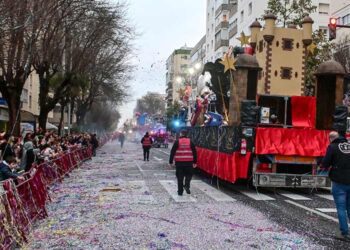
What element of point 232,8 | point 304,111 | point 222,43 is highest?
point 232,8

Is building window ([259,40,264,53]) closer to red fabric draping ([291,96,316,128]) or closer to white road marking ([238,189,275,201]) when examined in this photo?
red fabric draping ([291,96,316,128])

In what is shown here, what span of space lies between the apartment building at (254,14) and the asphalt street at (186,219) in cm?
3934

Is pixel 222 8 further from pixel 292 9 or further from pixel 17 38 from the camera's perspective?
pixel 17 38

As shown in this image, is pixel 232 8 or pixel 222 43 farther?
pixel 222 43

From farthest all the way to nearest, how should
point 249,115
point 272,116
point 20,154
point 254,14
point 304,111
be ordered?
1. point 254,14
2. point 20,154
3. point 272,116
4. point 304,111
5. point 249,115

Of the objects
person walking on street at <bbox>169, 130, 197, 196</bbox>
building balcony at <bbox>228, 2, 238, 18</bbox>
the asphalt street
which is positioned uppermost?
building balcony at <bbox>228, 2, 238, 18</bbox>

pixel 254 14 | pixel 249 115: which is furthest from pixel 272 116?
pixel 254 14

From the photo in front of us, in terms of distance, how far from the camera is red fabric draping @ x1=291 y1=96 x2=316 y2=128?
50.9ft

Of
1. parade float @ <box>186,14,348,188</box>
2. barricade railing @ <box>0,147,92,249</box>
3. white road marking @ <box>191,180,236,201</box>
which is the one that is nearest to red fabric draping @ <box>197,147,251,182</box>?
parade float @ <box>186,14,348,188</box>

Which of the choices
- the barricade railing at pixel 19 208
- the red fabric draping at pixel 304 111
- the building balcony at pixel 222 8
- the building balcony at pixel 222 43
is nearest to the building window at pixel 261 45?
the red fabric draping at pixel 304 111

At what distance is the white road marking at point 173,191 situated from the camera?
12586 mm

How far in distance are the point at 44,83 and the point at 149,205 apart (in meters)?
21.2

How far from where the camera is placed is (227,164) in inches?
579

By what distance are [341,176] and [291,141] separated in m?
5.80
